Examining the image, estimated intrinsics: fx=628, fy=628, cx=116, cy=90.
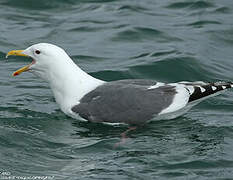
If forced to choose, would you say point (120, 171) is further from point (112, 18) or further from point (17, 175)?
point (112, 18)

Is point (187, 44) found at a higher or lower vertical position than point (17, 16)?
lower

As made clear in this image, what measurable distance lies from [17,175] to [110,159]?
1.15 m

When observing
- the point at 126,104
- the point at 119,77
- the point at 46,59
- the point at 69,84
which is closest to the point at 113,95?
the point at 126,104

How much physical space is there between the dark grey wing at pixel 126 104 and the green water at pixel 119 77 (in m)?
0.18

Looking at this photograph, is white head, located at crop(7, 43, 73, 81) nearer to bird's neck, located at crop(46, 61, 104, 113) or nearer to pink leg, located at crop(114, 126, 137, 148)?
bird's neck, located at crop(46, 61, 104, 113)

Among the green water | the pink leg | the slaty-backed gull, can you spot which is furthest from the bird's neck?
the pink leg

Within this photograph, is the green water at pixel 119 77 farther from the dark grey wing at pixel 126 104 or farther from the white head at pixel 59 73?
the white head at pixel 59 73

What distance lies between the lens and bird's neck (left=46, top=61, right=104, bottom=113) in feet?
29.0

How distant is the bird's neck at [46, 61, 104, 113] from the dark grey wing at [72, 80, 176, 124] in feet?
0.89

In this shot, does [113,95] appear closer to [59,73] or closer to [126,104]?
[126,104]

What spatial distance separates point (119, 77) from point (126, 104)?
101 inches

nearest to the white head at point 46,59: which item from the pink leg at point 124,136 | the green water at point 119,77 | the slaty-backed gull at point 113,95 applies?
the slaty-backed gull at point 113,95

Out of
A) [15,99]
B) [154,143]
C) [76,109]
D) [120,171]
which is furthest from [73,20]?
[120,171]

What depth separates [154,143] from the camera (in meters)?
7.95
